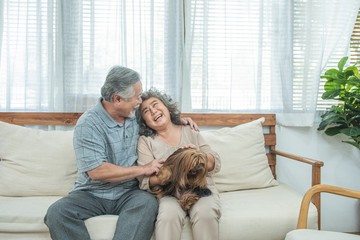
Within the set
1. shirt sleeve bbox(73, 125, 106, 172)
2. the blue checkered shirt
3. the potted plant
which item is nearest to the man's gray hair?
the blue checkered shirt

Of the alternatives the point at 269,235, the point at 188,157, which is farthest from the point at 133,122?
the point at 269,235

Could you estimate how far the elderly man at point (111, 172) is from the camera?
1578mm

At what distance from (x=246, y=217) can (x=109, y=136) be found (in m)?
0.95

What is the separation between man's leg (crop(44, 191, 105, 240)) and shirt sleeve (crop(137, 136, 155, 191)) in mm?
312

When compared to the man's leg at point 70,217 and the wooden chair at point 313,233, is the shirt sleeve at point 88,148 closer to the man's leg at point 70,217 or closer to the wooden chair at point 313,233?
the man's leg at point 70,217

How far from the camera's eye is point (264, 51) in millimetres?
2635

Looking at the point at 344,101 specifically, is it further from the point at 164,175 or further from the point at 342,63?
the point at 164,175

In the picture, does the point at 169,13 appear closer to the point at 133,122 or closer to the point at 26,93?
the point at 133,122

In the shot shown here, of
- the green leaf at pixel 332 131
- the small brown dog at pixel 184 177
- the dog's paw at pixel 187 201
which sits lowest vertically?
the dog's paw at pixel 187 201

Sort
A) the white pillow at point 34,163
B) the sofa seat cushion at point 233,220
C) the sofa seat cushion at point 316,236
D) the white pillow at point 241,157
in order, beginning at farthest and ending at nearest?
the white pillow at point 241,157, the white pillow at point 34,163, the sofa seat cushion at point 233,220, the sofa seat cushion at point 316,236

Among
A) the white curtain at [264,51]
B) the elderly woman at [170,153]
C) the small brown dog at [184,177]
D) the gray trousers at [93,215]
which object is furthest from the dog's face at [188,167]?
the white curtain at [264,51]

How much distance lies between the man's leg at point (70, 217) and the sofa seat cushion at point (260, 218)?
2.50ft

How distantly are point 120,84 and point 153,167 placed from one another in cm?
53

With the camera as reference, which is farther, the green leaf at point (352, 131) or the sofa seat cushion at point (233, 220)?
the green leaf at point (352, 131)
